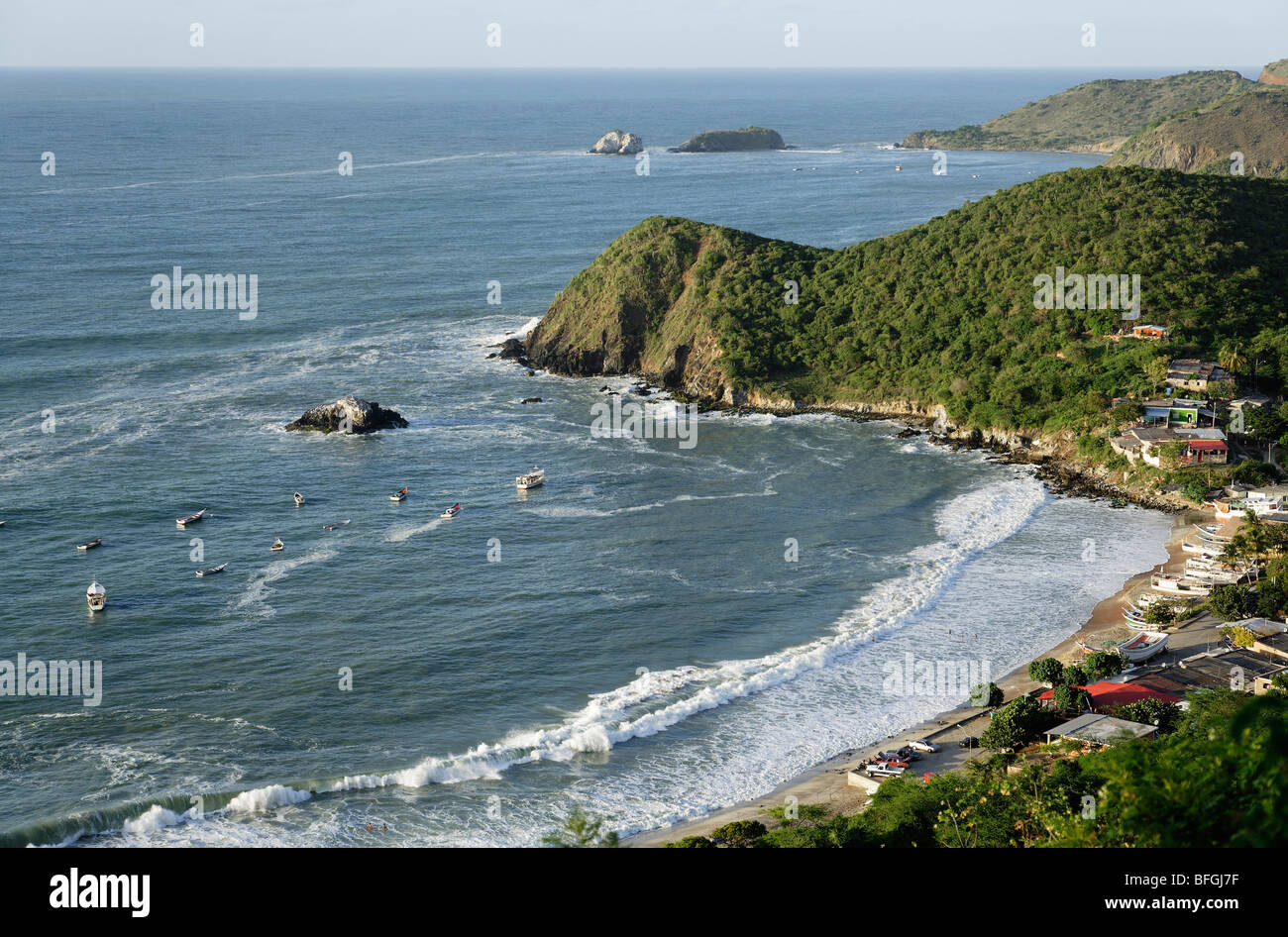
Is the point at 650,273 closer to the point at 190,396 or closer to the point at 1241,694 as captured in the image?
the point at 190,396

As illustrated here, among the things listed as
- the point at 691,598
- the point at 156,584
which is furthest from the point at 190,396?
the point at 691,598

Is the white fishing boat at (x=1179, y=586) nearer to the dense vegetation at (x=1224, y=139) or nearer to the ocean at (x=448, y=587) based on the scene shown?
the ocean at (x=448, y=587)

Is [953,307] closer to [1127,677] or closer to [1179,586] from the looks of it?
[1179,586]

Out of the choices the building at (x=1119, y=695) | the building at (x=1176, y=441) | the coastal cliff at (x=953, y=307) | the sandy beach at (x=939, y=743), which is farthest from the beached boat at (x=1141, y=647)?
the coastal cliff at (x=953, y=307)

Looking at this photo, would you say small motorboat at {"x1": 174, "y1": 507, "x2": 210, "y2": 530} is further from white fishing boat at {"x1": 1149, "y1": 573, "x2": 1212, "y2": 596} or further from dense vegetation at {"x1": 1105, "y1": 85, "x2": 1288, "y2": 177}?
dense vegetation at {"x1": 1105, "y1": 85, "x2": 1288, "y2": 177}

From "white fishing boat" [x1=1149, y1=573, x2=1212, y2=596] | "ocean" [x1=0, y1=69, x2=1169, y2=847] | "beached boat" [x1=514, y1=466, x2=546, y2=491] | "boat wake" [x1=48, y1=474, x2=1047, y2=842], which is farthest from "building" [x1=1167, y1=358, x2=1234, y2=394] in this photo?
"beached boat" [x1=514, y1=466, x2=546, y2=491]
